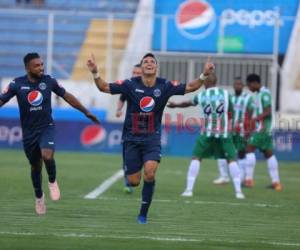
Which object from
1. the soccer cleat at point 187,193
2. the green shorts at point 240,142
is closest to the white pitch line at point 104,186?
the soccer cleat at point 187,193

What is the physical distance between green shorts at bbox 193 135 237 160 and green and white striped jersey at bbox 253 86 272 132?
235 centimetres

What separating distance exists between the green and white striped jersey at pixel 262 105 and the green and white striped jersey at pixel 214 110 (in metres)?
2.29

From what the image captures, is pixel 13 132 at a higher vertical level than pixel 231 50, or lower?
lower

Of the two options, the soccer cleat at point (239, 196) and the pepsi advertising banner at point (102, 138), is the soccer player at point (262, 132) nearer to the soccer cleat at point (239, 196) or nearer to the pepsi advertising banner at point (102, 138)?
the soccer cleat at point (239, 196)

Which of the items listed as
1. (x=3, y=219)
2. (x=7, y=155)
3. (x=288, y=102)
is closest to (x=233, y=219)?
(x=3, y=219)

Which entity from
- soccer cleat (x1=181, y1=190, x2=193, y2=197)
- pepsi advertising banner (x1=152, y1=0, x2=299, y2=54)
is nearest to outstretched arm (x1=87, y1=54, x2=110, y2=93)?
soccer cleat (x1=181, y1=190, x2=193, y2=197)

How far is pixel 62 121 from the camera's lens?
26.8 meters

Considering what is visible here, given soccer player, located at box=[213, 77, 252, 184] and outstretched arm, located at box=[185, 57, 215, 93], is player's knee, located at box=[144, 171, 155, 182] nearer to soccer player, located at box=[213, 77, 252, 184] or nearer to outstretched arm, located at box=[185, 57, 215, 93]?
outstretched arm, located at box=[185, 57, 215, 93]

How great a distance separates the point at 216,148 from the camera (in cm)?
1554

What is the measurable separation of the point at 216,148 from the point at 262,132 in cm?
263

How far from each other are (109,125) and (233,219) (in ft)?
48.1

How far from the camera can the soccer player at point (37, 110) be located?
11555mm

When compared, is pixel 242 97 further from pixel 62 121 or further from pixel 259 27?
pixel 259 27

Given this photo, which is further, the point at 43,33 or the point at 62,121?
the point at 43,33
